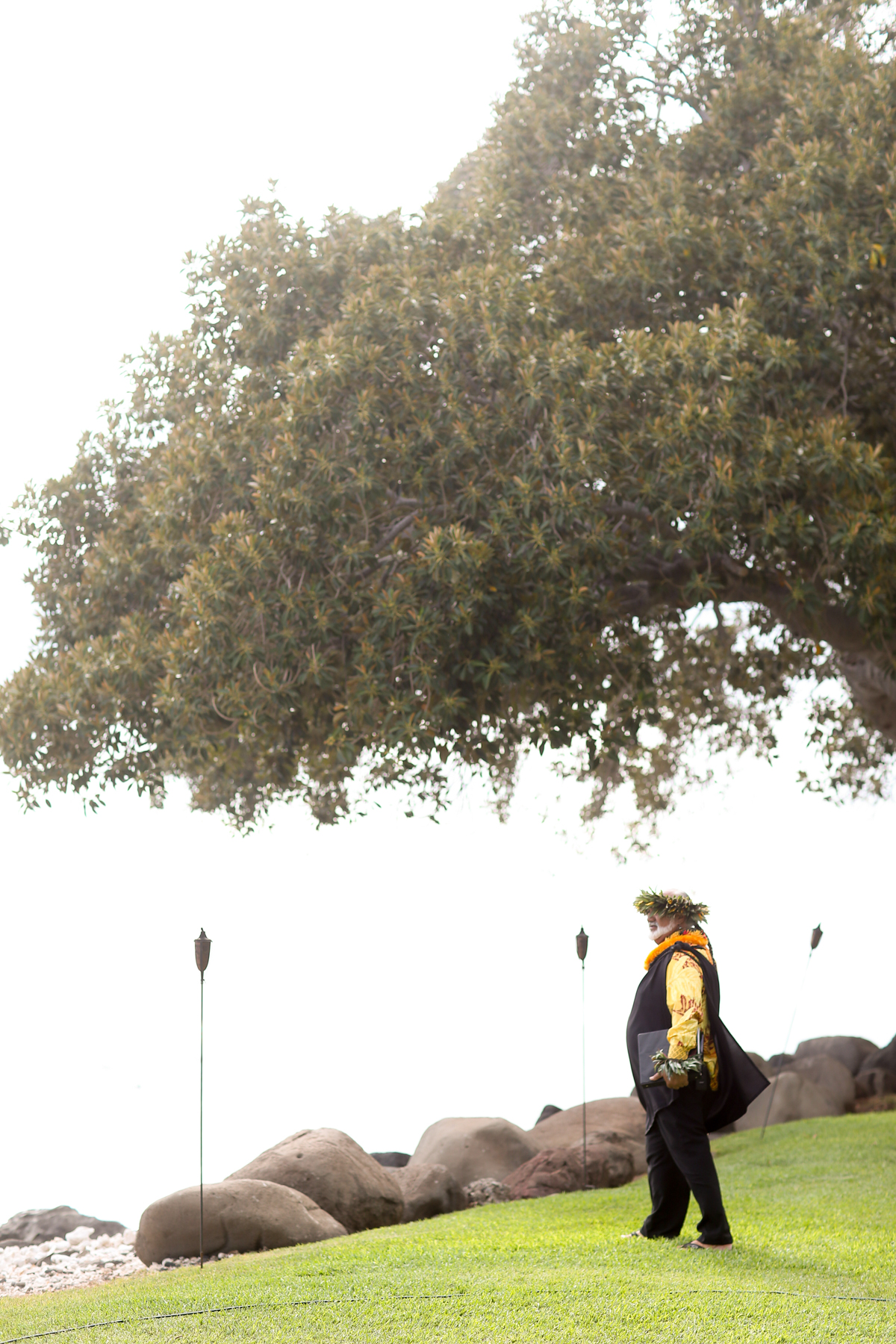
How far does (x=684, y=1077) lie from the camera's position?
6.35m

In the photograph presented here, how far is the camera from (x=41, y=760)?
37.6 feet

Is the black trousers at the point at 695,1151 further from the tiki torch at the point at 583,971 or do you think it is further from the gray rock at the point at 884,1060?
the gray rock at the point at 884,1060

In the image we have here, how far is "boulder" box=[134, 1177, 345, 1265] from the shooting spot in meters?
7.69

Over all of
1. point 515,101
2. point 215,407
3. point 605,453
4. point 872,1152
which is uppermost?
point 515,101

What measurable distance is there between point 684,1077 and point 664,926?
0.88 meters

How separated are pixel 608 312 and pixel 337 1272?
26.2ft

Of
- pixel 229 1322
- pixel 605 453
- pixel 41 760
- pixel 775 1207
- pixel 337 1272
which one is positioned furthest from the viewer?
pixel 41 760

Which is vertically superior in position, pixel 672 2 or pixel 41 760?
pixel 672 2

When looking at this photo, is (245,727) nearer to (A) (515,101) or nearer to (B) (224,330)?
(B) (224,330)

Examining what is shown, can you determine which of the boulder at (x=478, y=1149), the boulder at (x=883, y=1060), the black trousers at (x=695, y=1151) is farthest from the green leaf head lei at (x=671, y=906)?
the boulder at (x=883, y=1060)

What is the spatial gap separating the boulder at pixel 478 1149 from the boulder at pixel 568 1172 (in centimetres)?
57

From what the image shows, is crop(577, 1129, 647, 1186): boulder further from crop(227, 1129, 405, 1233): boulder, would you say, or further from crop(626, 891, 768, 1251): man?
crop(626, 891, 768, 1251): man

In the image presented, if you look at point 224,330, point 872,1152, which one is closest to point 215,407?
point 224,330

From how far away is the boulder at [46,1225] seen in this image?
11383mm
